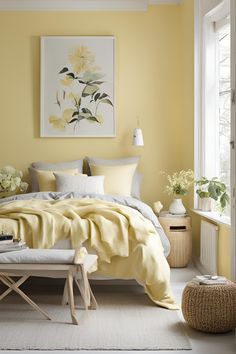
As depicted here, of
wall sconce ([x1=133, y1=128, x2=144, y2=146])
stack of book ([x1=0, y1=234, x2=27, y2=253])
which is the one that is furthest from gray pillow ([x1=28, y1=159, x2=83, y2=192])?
stack of book ([x1=0, y1=234, x2=27, y2=253])

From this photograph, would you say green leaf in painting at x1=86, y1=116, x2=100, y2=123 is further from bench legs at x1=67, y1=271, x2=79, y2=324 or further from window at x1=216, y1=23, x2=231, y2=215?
bench legs at x1=67, y1=271, x2=79, y2=324

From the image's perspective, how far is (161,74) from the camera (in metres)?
7.39

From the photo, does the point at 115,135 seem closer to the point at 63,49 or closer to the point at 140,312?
the point at 63,49

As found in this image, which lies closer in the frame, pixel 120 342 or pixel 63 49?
pixel 120 342

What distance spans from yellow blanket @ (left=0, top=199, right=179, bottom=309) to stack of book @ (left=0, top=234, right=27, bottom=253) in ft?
1.25

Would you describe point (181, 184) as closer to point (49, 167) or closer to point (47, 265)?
point (49, 167)

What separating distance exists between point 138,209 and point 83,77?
7.68 feet

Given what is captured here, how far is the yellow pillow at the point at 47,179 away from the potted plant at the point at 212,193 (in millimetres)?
1506

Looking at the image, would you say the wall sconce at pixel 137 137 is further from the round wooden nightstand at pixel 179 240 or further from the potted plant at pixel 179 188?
→ the round wooden nightstand at pixel 179 240

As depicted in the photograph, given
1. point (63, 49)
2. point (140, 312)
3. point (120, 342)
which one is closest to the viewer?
point (120, 342)

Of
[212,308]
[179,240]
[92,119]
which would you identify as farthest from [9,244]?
[92,119]

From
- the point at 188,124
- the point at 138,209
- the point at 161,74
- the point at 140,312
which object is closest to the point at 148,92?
the point at 161,74

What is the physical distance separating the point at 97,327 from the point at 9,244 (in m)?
0.89

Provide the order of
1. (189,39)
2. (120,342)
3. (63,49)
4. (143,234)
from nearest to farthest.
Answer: (120,342) → (143,234) → (189,39) → (63,49)
